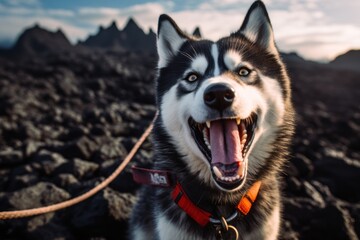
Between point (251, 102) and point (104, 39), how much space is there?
50127 millimetres

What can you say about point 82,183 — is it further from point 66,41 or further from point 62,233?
point 66,41

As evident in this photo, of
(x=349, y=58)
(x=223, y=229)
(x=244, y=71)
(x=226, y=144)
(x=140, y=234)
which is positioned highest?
(x=244, y=71)

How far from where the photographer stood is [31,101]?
8578 millimetres

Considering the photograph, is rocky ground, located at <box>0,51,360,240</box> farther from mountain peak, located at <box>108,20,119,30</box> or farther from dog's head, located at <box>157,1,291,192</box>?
mountain peak, located at <box>108,20,119,30</box>

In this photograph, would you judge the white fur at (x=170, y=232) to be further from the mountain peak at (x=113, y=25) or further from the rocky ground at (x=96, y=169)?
the mountain peak at (x=113, y=25)

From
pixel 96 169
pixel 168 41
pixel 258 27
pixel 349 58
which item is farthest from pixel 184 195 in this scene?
pixel 349 58

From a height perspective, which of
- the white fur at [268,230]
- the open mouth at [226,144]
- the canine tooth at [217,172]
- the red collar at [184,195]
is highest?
the open mouth at [226,144]

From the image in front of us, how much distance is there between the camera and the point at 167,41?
2795mm

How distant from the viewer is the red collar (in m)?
2.17

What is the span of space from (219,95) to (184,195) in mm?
678

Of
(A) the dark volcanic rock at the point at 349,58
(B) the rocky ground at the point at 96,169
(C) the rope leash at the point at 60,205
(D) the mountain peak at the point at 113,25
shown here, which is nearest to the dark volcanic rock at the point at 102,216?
(B) the rocky ground at the point at 96,169

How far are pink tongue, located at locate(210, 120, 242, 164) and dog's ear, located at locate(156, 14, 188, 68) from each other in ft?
2.82

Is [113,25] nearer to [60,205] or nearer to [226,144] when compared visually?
[60,205]

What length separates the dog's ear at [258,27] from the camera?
104 inches
